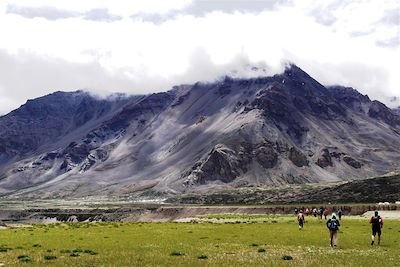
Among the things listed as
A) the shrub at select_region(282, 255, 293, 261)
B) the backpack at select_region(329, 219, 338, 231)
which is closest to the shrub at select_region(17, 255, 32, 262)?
the shrub at select_region(282, 255, 293, 261)

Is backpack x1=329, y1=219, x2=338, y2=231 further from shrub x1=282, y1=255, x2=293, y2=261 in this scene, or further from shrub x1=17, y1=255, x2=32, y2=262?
shrub x1=17, y1=255, x2=32, y2=262

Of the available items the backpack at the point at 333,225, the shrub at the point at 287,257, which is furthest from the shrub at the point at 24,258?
the backpack at the point at 333,225

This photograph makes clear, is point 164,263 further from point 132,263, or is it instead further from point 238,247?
point 238,247

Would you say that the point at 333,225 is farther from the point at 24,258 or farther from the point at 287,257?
the point at 24,258

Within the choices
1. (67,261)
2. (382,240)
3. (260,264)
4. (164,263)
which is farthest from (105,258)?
(382,240)

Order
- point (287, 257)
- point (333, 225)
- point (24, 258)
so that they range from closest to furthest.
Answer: point (287, 257) < point (24, 258) < point (333, 225)

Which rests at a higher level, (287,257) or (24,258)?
(24,258)

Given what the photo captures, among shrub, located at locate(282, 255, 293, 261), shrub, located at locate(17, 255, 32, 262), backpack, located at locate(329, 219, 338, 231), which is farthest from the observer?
backpack, located at locate(329, 219, 338, 231)

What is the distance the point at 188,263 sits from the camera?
32.8 m

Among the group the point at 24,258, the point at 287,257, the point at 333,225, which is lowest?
the point at 287,257

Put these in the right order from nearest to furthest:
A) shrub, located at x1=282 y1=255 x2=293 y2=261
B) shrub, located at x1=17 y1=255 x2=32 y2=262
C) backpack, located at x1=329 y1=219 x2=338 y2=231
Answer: shrub, located at x1=17 y1=255 x2=32 y2=262
shrub, located at x1=282 y1=255 x2=293 y2=261
backpack, located at x1=329 y1=219 x2=338 y2=231

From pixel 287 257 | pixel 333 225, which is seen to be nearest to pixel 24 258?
pixel 287 257

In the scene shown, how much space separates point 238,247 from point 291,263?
12165 millimetres

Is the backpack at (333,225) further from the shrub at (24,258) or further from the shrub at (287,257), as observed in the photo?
the shrub at (24,258)
